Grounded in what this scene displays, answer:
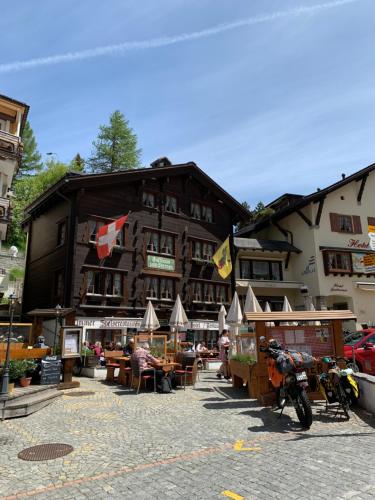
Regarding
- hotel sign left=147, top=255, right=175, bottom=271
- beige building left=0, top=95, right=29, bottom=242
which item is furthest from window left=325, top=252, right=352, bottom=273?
beige building left=0, top=95, right=29, bottom=242

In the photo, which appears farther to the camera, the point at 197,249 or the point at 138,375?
the point at 197,249

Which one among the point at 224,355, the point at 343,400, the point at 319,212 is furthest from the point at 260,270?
the point at 343,400

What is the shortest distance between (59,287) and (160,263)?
704cm

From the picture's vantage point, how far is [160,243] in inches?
1160

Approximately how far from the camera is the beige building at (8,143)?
23.1 metres

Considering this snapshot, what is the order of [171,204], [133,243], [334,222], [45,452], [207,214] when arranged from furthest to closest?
1. [334,222]
2. [207,214]
3. [171,204]
4. [133,243]
5. [45,452]

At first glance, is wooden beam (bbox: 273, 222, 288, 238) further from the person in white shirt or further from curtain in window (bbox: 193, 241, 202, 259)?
the person in white shirt

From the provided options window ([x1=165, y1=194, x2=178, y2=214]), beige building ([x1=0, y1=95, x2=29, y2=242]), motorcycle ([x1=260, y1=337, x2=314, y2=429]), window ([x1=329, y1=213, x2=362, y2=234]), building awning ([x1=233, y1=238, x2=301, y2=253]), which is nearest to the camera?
motorcycle ([x1=260, y1=337, x2=314, y2=429])

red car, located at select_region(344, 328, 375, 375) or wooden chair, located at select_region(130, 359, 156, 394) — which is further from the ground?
red car, located at select_region(344, 328, 375, 375)

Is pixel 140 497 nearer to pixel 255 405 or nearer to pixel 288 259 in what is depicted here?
pixel 255 405

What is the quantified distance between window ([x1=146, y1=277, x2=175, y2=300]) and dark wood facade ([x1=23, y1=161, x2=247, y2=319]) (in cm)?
7

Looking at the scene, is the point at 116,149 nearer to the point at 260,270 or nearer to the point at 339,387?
the point at 260,270

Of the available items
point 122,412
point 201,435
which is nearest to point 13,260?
point 122,412

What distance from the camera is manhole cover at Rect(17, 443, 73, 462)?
21.7ft
